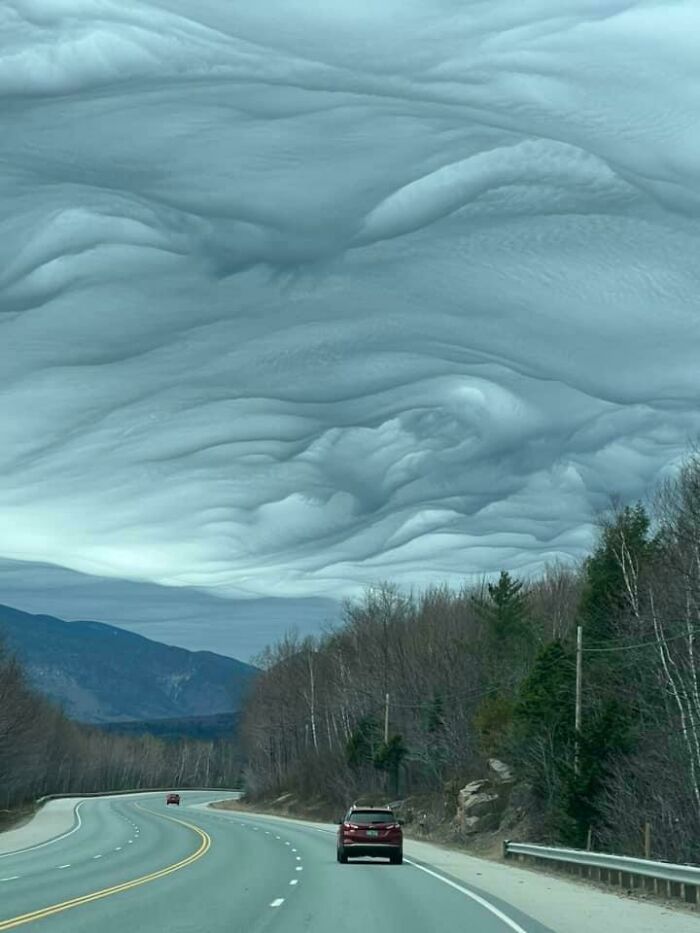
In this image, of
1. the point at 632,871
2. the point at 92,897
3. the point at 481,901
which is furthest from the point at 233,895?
the point at 632,871

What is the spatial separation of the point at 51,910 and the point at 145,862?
56.4 ft

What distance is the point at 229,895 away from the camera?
1030 inches

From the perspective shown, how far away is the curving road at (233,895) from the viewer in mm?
20422

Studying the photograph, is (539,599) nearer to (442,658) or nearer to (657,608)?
A: (442,658)

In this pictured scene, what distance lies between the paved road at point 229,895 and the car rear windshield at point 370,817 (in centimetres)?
119

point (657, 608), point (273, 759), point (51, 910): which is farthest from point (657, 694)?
point (273, 759)

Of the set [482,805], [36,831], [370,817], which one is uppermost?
[482,805]

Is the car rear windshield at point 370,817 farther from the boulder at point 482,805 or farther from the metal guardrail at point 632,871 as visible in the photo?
the boulder at point 482,805

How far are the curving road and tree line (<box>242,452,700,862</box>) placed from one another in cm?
681

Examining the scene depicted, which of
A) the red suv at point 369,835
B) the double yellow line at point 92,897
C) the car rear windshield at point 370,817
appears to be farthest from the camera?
the car rear windshield at point 370,817

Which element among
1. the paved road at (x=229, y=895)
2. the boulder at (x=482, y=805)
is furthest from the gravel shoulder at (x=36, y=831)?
the boulder at (x=482, y=805)

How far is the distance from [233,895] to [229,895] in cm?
7

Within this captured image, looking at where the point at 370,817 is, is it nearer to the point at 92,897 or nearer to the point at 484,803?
the point at 92,897

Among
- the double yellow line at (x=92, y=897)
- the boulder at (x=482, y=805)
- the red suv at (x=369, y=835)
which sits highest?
the boulder at (x=482, y=805)
